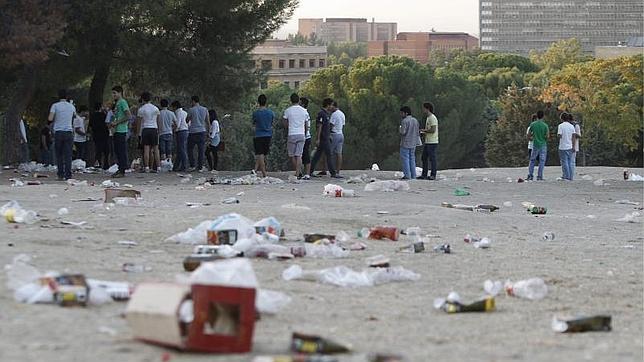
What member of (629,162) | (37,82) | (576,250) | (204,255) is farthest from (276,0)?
(629,162)

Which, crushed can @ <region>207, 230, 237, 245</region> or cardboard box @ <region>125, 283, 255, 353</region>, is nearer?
cardboard box @ <region>125, 283, 255, 353</region>

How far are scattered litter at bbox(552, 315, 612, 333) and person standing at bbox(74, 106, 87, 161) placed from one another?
19652 millimetres

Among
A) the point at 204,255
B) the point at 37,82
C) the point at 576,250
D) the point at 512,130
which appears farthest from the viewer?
the point at 512,130

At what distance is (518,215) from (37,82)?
653 inches

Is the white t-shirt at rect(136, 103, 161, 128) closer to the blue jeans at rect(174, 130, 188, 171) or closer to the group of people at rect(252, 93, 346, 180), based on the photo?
the blue jeans at rect(174, 130, 188, 171)

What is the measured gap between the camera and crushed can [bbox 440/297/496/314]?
8.30m

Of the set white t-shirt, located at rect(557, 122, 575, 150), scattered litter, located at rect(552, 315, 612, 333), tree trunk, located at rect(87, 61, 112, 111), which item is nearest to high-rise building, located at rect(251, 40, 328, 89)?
tree trunk, located at rect(87, 61, 112, 111)

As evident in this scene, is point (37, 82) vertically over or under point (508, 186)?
over

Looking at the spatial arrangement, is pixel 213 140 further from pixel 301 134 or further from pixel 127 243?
pixel 127 243

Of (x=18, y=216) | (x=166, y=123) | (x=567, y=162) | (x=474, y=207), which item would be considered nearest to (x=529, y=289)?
(x=18, y=216)

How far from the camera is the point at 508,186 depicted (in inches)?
952

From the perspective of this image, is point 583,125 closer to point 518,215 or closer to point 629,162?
point 629,162

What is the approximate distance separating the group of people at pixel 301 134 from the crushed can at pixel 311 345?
632 inches

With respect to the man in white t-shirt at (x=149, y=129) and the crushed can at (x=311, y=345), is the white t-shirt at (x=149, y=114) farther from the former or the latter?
the crushed can at (x=311, y=345)
